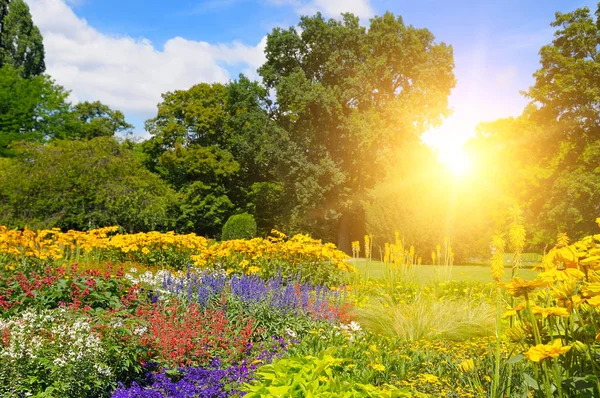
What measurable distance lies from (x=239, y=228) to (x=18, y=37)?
19.1m

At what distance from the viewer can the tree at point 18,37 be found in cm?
2978

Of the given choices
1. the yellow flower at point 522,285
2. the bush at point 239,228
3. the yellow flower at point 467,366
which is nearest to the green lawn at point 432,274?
the yellow flower at point 467,366

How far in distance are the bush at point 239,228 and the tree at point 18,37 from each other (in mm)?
16437

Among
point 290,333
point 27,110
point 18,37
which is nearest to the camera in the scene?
point 290,333

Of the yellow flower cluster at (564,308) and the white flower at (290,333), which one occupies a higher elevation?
the yellow flower cluster at (564,308)

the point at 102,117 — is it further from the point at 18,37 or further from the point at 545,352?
the point at 545,352

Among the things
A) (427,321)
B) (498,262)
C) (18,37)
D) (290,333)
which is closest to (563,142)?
(427,321)

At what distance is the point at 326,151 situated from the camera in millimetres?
23734

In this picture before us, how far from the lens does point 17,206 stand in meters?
14.4

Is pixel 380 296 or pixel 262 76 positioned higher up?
pixel 262 76

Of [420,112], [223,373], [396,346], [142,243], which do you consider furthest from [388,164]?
[223,373]

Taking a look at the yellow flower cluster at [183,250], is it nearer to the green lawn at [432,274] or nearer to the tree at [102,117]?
the green lawn at [432,274]

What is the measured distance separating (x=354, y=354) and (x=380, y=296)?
4143 mm

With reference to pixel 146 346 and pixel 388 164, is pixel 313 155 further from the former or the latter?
pixel 146 346
